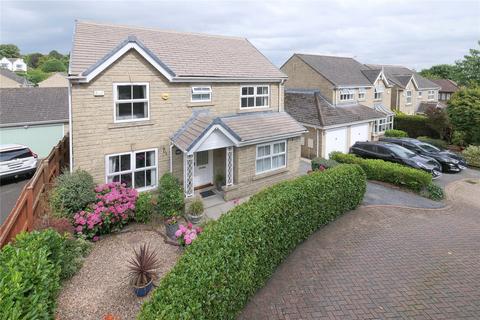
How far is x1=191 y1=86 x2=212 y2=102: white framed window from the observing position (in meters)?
15.0

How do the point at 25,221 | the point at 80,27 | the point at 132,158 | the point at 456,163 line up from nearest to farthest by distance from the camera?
the point at 25,221
the point at 132,158
the point at 80,27
the point at 456,163

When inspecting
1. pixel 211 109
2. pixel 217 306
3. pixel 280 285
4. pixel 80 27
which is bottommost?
pixel 280 285

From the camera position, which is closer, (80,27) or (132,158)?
(132,158)

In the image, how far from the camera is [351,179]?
13578 millimetres

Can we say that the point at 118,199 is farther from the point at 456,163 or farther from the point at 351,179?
the point at 456,163

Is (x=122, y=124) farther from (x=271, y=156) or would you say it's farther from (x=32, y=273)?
(x=32, y=273)

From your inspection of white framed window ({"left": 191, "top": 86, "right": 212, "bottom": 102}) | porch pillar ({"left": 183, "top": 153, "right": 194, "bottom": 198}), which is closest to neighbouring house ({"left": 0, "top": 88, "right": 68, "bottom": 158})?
white framed window ({"left": 191, "top": 86, "right": 212, "bottom": 102})

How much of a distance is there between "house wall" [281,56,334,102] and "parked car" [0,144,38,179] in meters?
21.3

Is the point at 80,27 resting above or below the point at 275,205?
above

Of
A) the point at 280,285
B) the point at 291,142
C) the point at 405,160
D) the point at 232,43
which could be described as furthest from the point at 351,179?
the point at 232,43

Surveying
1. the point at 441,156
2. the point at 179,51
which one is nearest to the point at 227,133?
the point at 179,51

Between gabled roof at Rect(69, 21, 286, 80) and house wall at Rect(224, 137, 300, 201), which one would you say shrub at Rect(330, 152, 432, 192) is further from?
gabled roof at Rect(69, 21, 286, 80)

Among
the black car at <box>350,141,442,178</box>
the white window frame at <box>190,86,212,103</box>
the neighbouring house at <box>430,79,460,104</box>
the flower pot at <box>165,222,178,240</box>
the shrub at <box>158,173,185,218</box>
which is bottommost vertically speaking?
the flower pot at <box>165,222,178,240</box>

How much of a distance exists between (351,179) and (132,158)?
31.1ft
